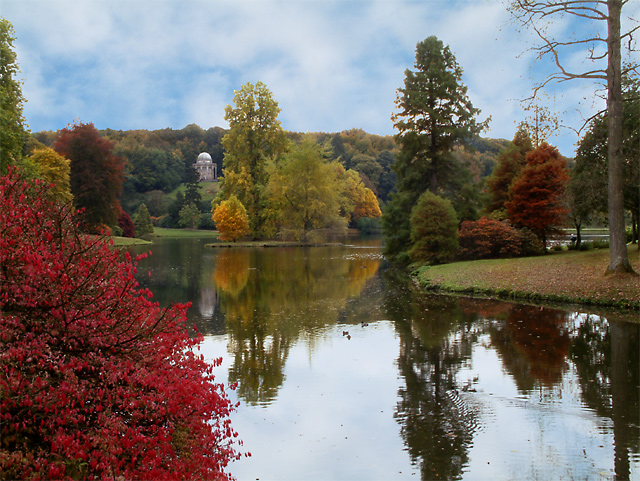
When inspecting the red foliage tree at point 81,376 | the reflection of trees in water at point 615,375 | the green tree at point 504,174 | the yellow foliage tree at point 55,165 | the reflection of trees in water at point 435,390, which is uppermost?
the yellow foliage tree at point 55,165

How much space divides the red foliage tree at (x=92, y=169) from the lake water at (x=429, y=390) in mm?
31088

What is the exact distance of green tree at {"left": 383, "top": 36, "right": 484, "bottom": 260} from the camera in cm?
2712

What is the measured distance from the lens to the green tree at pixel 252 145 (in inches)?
2012

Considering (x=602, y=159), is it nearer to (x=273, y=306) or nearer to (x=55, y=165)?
(x=273, y=306)

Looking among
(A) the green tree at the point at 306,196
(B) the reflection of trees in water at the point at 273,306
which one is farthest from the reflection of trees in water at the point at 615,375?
(A) the green tree at the point at 306,196

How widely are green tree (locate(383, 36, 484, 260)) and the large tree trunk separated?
44.1 ft

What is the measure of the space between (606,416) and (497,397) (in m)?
1.24

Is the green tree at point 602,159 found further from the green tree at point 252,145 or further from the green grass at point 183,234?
the green grass at point 183,234

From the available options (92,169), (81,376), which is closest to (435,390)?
(81,376)

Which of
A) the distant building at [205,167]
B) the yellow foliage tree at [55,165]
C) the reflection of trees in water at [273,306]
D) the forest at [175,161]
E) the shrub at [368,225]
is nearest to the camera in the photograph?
the reflection of trees in water at [273,306]

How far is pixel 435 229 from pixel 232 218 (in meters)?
27.7

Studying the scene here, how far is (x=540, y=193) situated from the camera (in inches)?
915

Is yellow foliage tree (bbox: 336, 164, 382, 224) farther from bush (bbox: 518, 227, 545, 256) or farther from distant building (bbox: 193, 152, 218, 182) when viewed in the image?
bush (bbox: 518, 227, 545, 256)

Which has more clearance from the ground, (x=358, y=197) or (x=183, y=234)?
(x=358, y=197)
